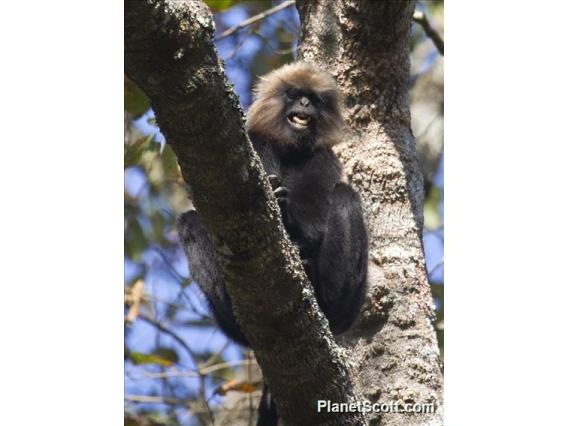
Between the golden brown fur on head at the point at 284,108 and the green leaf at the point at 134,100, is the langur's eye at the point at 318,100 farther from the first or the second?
the green leaf at the point at 134,100

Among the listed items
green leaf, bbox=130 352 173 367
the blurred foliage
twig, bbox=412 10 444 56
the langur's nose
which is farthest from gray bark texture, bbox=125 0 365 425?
twig, bbox=412 10 444 56

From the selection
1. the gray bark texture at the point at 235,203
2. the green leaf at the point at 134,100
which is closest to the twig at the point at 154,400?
the green leaf at the point at 134,100

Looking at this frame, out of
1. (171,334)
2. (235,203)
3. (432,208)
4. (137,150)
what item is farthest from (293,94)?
(235,203)

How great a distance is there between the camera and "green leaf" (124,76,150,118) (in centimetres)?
590

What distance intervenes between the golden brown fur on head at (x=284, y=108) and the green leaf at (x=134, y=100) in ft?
2.35

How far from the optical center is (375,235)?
5.90m

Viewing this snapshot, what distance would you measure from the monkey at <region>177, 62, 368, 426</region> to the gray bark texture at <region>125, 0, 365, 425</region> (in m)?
0.77

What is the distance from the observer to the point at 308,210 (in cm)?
561

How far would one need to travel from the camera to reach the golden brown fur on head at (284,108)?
235 inches

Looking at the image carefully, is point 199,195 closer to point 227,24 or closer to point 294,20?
point 227,24

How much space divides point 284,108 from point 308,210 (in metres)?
0.84

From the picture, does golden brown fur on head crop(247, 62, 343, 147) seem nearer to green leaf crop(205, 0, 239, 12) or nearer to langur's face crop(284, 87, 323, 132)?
langur's face crop(284, 87, 323, 132)

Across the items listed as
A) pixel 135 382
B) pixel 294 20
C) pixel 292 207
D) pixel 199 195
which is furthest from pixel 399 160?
pixel 294 20

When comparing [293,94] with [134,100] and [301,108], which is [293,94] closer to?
[301,108]
